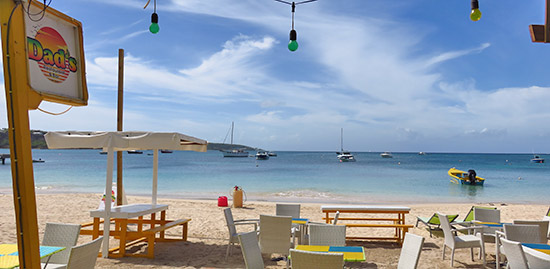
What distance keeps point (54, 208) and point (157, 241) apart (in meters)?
6.01

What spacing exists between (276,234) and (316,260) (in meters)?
2.22

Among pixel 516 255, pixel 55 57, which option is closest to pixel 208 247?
pixel 516 255

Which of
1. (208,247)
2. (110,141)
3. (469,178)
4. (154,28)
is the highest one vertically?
(154,28)

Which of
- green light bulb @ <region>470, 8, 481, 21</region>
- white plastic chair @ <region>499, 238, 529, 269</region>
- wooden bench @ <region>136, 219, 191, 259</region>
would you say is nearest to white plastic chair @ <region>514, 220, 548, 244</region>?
white plastic chair @ <region>499, 238, 529, 269</region>

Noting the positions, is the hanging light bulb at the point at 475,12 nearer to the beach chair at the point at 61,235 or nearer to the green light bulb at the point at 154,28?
the green light bulb at the point at 154,28

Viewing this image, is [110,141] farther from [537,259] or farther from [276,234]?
[537,259]

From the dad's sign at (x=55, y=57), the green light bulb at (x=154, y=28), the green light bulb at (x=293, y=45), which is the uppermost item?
the green light bulb at (x=154, y=28)

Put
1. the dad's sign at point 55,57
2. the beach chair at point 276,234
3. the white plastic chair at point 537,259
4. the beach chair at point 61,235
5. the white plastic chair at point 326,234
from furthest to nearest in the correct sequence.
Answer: the beach chair at point 276,234, the white plastic chair at point 326,234, the beach chair at point 61,235, the white plastic chair at point 537,259, the dad's sign at point 55,57

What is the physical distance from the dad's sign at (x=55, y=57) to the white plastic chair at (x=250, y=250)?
2375 millimetres

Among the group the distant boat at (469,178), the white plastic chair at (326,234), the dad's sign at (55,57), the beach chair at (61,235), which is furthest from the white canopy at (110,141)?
the distant boat at (469,178)

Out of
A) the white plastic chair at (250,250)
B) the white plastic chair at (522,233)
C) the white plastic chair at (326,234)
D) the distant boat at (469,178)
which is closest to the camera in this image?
the white plastic chair at (250,250)

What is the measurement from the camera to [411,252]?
4105 millimetres

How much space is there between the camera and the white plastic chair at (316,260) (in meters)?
3.42

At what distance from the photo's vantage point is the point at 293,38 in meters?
5.14
